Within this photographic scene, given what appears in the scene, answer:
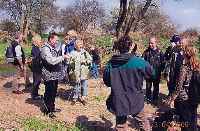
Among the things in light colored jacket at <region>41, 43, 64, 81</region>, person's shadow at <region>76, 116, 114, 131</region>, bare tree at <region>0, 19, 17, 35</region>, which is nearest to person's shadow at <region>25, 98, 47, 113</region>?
person's shadow at <region>76, 116, 114, 131</region>

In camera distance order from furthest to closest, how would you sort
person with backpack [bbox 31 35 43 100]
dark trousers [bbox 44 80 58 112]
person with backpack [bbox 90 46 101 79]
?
person with backpack [bbox 90 46 101 79] < person with backpack [bbox 31 35 43 100] < dark trousers [bbox 44 80 58 112]

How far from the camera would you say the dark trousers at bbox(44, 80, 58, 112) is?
11578 millimetres

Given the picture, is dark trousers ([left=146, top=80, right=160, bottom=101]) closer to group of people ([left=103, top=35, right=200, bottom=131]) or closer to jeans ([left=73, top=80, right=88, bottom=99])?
jeans ([left=73, top=80, right=88, bottom=99])

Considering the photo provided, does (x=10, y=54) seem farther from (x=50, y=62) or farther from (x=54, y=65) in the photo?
(x=50, y=62)

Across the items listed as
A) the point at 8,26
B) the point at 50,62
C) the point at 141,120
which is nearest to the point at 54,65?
the point at 50,62

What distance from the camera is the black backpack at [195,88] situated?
9203 millimetres

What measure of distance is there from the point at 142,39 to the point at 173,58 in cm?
2348

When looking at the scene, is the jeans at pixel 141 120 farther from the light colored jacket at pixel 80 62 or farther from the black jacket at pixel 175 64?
the light colored jacket at pixel 80 62

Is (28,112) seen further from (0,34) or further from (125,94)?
(0,34)

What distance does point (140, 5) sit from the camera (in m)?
30.2

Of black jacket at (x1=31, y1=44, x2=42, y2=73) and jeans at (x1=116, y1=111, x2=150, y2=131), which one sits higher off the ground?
black jacket at (x1=31, y1=44, x2=42, y2=73)

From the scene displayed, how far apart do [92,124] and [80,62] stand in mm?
1582

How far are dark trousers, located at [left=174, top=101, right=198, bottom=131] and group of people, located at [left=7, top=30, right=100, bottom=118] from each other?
2954mm

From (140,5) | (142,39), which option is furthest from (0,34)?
(140,5)
